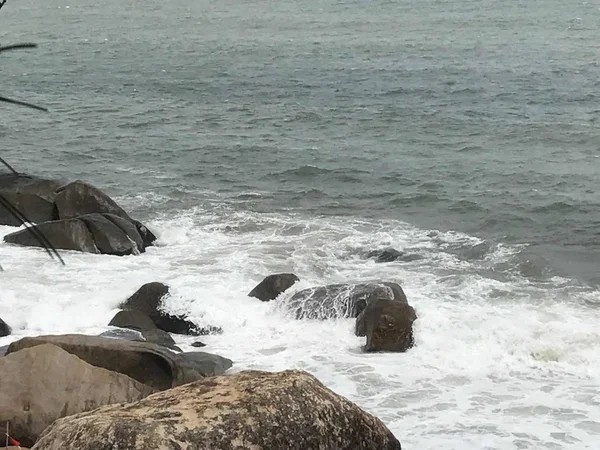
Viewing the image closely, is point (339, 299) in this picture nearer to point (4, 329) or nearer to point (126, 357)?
point (126, 357)

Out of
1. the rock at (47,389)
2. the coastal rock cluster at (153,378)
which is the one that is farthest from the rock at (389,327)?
the rock at (47,389)

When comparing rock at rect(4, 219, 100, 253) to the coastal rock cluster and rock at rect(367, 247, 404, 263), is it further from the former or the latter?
rock at rect(367, 247, 404, 263)

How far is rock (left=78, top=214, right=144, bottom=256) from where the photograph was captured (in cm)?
2298

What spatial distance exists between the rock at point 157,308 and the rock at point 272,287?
73.9 inches

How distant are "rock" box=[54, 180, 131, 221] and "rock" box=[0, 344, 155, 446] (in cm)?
1229

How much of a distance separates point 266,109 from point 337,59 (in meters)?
13.3

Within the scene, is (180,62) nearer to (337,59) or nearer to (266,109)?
(337,59)

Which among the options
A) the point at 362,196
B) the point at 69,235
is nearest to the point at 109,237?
the point at 69,235

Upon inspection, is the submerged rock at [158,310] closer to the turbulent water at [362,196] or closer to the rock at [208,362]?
the turbulent water at [362,196]

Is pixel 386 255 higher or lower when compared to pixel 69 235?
lower

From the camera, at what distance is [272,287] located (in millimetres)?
20281

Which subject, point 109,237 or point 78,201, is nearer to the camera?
point 109,237

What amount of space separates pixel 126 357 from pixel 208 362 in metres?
2.31

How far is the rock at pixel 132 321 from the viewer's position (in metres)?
18.1
